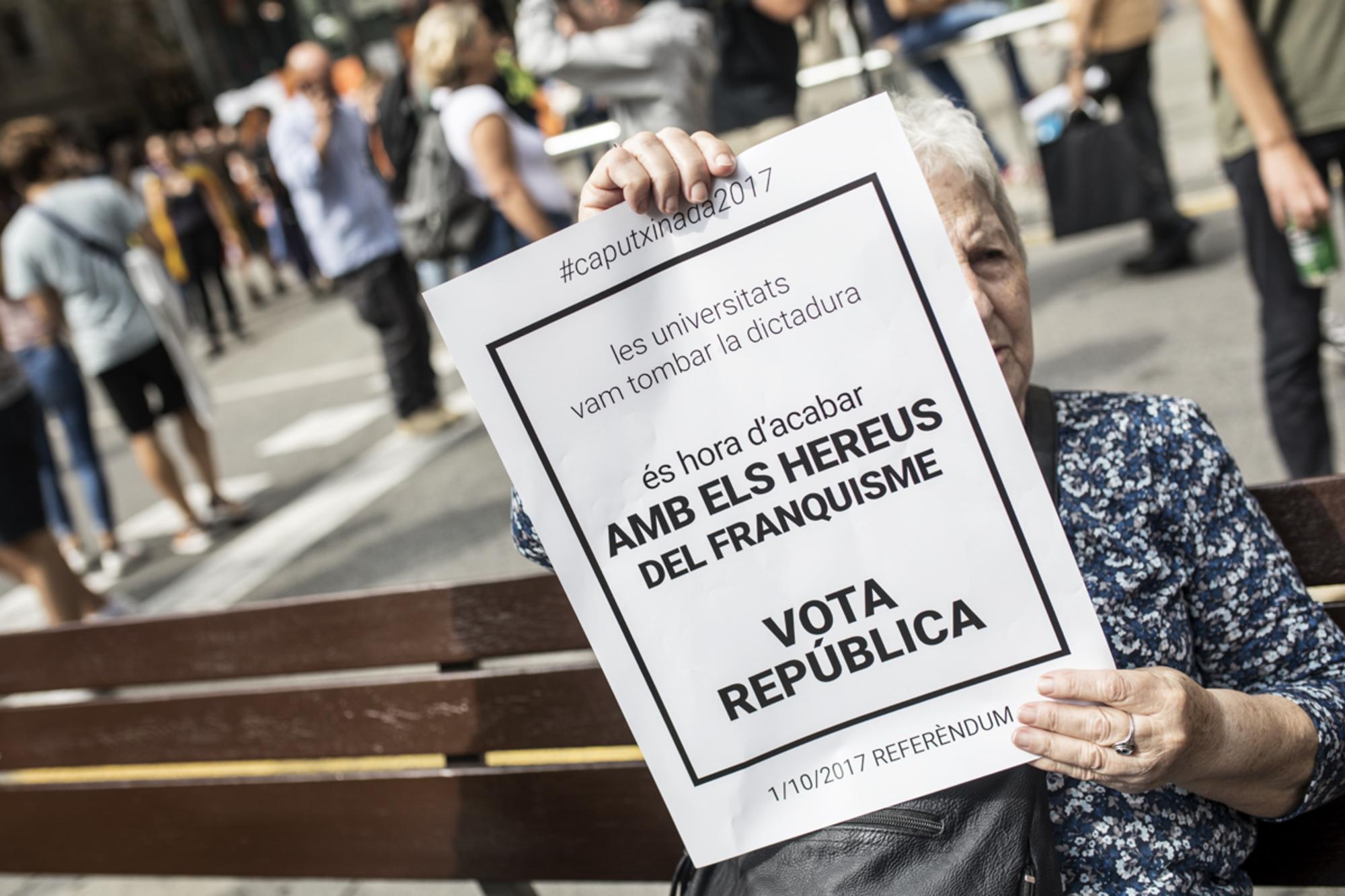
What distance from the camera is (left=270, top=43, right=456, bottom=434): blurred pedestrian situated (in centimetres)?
653

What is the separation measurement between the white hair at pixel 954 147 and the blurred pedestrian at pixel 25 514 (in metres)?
4.15

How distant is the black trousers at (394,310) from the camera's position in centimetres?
663

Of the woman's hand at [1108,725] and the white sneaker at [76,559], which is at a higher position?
the white sneaker at [76,559]

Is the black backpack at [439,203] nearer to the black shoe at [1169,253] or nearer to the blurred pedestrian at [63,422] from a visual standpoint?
the blurred pedestrian at [63,422]

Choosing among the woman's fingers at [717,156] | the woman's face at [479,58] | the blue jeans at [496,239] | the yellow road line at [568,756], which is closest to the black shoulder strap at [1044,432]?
the woman's fingers at [717,156]

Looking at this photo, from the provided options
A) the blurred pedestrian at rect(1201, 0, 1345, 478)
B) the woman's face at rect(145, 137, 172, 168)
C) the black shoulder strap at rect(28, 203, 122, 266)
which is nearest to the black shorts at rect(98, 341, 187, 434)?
the black shoulder strap at rect(28, 203, 122, 266)

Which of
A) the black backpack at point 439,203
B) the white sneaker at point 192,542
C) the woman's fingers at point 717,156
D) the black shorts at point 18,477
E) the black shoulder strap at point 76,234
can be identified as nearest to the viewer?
the woman's fingers at point 717,156

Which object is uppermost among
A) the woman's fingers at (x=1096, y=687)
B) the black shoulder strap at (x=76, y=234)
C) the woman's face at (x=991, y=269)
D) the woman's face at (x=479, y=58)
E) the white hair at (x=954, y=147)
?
the black shoulder strap at (x=76, y=234)

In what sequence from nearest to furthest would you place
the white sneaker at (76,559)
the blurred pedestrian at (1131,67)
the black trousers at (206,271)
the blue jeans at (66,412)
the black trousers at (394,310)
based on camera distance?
the blurred pedestrian at (1131,67), the blue jeans at (66,412), the black trousers at (394,310), the white sneaker at (76,559), the black trousers at (206,271)

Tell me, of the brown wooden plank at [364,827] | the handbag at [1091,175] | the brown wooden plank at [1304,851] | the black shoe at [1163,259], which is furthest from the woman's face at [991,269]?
the black shoe at [1163,259]

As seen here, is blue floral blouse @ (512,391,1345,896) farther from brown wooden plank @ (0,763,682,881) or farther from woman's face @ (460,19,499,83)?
woman's face @ (460,19,499,83)

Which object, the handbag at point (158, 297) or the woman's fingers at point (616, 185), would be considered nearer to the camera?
the woman's fingers at point (616, 185)

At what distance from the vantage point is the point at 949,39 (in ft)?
25.3

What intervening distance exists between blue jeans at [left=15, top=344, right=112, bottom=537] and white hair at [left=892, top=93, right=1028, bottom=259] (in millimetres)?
5078
